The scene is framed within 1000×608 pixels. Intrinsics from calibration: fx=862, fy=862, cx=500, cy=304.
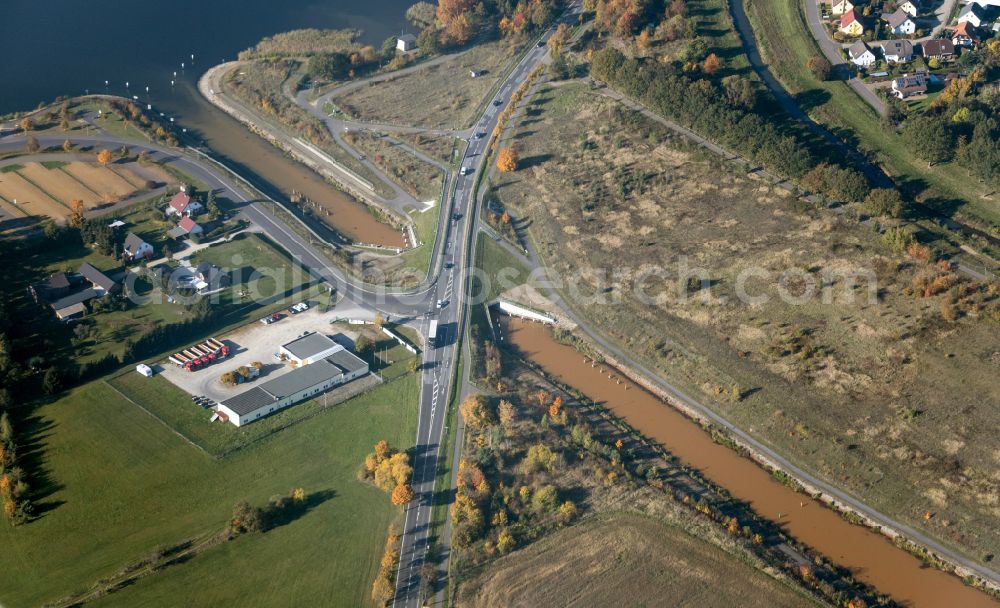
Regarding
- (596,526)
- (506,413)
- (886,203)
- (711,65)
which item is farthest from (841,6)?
(596,526)

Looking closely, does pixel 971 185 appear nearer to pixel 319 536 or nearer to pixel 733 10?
pixel 733 10

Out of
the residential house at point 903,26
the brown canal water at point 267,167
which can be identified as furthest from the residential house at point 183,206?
the residential house at point 903,26

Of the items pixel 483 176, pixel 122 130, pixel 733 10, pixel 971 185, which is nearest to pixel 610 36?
pixel 733 10

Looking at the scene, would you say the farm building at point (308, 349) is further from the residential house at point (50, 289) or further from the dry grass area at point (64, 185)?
the dry grass area at point (64, 185)

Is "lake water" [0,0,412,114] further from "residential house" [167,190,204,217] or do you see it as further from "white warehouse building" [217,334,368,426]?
"white warehouse building" [217,334,368,426]

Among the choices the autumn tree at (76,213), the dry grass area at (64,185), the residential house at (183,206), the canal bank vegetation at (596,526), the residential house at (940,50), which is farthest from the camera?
the residential house at (940,50)

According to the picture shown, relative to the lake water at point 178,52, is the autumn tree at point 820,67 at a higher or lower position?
higher

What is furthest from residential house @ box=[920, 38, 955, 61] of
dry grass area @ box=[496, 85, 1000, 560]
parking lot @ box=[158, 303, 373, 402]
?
parking lot @ box=[158, 303, 373, 402]
